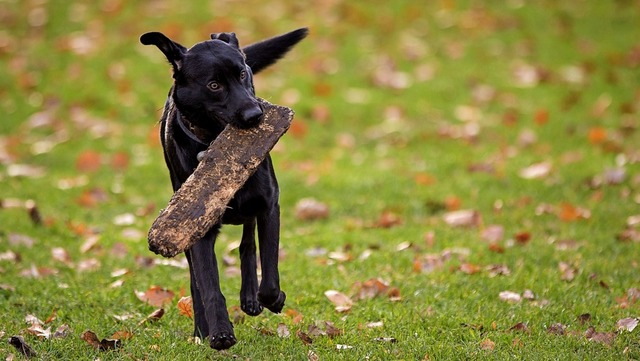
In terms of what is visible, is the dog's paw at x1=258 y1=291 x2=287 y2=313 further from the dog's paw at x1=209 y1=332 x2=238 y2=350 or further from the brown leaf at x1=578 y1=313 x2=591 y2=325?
the brown leaf at x1=578 y1=313 x2=591 y2=325

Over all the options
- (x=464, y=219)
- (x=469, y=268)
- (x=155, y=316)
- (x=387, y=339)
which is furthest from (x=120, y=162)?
(x=387, y=339)

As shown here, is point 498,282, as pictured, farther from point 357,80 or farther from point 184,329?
point 357,80

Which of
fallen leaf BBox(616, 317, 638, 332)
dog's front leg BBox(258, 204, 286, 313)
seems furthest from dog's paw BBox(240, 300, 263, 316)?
fallen leaf BBox(616, 317, 638, 332)

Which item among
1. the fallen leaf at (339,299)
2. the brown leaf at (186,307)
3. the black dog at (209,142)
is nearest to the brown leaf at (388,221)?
the fallen leaf at (339,299)

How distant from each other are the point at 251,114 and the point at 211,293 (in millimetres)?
824

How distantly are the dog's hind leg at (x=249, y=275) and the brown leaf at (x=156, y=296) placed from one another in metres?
0.73

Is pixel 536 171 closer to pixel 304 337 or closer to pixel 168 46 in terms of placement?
pixel 304 337

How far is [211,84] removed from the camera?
12.8ft

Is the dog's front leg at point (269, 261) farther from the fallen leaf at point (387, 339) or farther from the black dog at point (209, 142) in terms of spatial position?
the fallen leaf at point (387, 339)

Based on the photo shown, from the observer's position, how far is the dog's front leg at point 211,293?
12.2 feet

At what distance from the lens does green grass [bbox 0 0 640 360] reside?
4.47m

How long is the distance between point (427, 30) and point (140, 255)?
24.4 ft

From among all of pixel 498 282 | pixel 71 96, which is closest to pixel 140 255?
pixel 498 282

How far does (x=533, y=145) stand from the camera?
8578 mm
